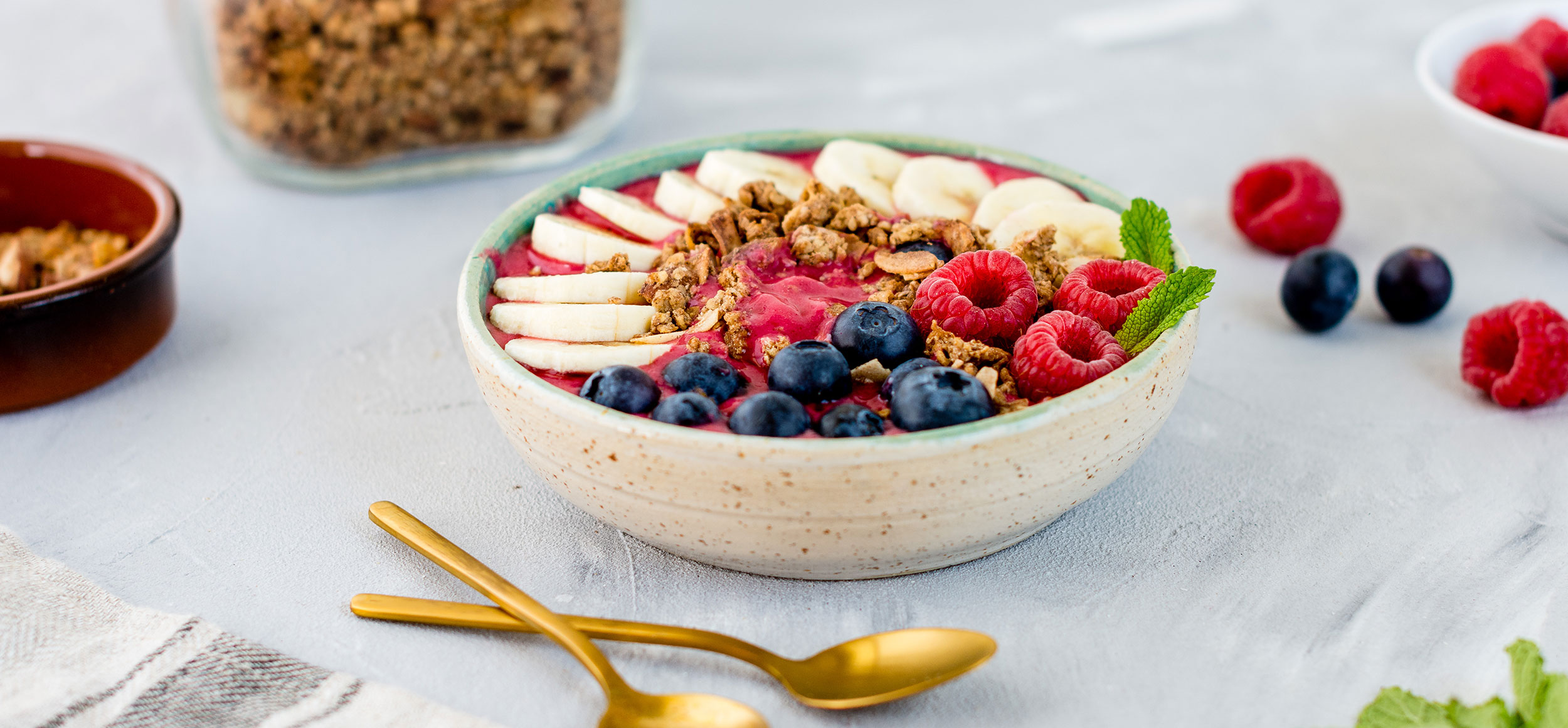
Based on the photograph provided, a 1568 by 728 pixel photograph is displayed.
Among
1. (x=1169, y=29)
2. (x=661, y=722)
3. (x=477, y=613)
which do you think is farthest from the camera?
(x=1169, y=29)

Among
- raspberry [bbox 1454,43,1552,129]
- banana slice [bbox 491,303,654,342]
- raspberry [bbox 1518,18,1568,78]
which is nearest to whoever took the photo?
banana slice [bbox 491,303,654,342]

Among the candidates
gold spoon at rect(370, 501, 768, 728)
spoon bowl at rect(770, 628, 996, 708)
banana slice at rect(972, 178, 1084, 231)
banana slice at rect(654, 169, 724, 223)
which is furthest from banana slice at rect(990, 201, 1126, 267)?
gold spoon at rect(370, 501, 768, 728)

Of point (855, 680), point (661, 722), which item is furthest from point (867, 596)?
point (661, 722)

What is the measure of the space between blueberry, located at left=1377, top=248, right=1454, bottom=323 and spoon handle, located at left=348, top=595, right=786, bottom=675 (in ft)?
4.32

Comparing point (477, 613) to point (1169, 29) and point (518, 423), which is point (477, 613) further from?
point (1169, 29)

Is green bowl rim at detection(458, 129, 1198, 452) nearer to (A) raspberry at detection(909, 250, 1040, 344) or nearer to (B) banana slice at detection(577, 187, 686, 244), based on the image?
(B) banana slice at detection(577, 187, 686, 244)

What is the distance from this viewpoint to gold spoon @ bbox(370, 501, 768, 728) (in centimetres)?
112

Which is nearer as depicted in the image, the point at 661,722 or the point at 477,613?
the point at 661,722

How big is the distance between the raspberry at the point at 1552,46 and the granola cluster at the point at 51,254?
2566 mm

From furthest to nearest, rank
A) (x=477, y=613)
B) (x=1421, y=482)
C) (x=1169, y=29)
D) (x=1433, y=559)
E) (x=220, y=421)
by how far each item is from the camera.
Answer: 1. (x=1169, y=29)
2. (x=220, y=421)
3. (x=1421, y=482)
4. (x=1433, y=559)
5. (x=477, y=613)

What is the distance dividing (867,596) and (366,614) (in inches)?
22.3

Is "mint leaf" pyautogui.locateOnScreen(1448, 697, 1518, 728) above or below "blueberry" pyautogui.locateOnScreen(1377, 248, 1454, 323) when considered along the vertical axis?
below

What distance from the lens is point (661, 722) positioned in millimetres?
1118

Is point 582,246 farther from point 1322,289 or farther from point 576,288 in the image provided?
point 1322,289
